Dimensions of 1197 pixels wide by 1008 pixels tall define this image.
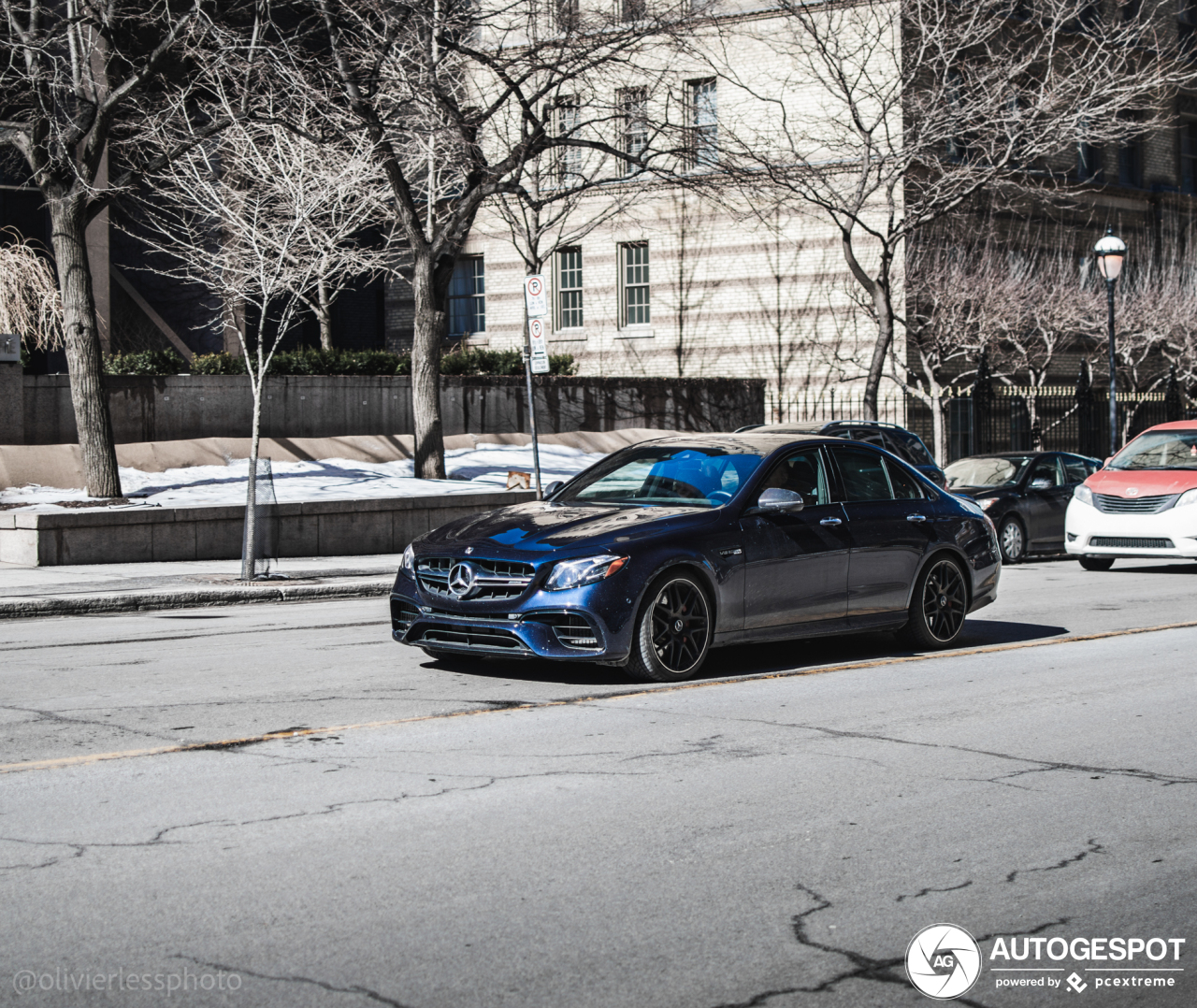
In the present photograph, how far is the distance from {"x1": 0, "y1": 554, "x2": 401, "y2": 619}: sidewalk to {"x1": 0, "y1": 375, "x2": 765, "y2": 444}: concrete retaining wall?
5201 mm

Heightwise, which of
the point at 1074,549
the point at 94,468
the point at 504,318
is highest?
the point at 504,318

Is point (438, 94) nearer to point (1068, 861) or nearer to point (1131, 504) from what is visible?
point (1131, 504)

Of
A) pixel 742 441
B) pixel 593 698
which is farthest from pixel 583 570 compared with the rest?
pixel 742 441

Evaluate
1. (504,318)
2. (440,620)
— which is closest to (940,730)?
(440,620)

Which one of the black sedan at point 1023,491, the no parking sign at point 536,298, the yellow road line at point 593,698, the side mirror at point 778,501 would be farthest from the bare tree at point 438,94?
the side mirror at point 778,501

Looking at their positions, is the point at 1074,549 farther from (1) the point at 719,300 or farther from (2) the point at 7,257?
(1) the point at 719,300

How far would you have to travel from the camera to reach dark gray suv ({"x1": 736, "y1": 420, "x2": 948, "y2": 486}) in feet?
61.9

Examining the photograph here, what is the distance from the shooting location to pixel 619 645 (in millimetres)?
8688

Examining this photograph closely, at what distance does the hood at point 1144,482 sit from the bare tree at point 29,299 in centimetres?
1636

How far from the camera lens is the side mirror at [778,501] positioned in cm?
936

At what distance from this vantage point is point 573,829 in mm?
5637

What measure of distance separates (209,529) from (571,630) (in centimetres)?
1004

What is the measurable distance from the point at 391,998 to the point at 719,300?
35.2m

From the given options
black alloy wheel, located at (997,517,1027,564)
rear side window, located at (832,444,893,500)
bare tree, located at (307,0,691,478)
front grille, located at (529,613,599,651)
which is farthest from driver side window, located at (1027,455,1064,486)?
front grille, located at (529,613,599,651)
